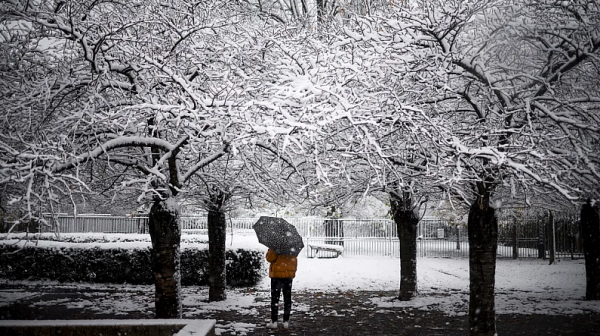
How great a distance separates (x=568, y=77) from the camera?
21.9 ft

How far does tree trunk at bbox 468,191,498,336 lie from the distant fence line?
15865mm

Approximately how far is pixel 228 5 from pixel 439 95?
4148 millimetres

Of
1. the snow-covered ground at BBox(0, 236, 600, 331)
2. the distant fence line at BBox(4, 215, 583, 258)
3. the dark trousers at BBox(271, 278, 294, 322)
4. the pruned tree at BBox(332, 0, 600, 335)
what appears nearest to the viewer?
the pruned tree at BBox(332, 0, 600, 335)

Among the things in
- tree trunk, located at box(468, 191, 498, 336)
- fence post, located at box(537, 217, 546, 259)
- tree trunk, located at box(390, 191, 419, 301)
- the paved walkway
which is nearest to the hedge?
the paved walkway

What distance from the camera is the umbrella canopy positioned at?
7668 millimetres

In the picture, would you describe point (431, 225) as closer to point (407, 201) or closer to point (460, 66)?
point (407, 201)

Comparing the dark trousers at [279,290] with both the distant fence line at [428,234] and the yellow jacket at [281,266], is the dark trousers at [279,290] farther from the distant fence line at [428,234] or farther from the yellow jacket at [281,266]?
the distant fence line at [428,234]

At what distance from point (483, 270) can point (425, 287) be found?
730 cm

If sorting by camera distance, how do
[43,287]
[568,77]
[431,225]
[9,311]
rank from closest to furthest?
[568,77]
[9,311]
[43,287]
[431,225]

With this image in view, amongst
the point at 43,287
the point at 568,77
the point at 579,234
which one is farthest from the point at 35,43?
the point at 579,234

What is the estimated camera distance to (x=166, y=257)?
7051mm

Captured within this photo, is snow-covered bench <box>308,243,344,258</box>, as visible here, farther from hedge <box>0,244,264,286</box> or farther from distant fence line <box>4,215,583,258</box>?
hedge <box>0,244,264,286</box>

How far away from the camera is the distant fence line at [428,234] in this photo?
21.8 metres

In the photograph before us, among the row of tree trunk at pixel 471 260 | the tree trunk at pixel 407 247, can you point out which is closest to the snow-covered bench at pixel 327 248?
the tree trunk at pixel 407 247
